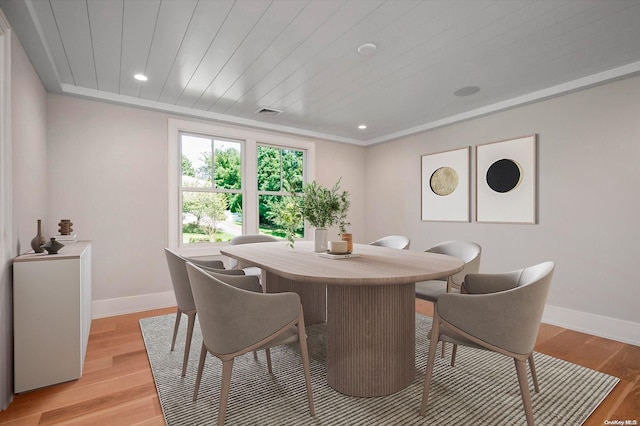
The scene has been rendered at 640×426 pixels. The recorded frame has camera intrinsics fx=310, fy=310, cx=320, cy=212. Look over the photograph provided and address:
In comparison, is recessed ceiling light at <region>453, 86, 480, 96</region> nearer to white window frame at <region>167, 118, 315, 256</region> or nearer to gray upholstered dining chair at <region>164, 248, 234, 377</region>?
white window frame at <region>167, 118, 315, 256</region>

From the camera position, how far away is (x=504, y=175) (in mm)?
3650

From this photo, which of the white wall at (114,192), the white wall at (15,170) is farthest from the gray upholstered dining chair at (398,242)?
the white wall at (15,170)

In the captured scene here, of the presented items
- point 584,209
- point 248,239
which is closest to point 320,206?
point 248,239

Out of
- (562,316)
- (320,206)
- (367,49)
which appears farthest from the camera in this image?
(562,316)

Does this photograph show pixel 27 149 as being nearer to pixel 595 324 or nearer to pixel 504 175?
pixel 504 175

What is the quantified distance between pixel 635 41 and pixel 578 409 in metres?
2.64

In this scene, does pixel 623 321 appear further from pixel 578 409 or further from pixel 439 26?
pixel 439 26

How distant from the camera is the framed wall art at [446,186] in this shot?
4082 millimetres

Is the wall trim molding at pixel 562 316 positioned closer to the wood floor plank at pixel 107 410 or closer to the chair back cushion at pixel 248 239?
the chair back cushion at pixel 248 239

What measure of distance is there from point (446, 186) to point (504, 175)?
758 mm

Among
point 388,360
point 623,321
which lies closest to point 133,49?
point 388,360

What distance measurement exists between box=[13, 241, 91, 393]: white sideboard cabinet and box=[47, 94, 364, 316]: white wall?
1375 mm

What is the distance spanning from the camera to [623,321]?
284 cm

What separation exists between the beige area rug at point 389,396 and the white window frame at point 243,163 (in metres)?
1.72
